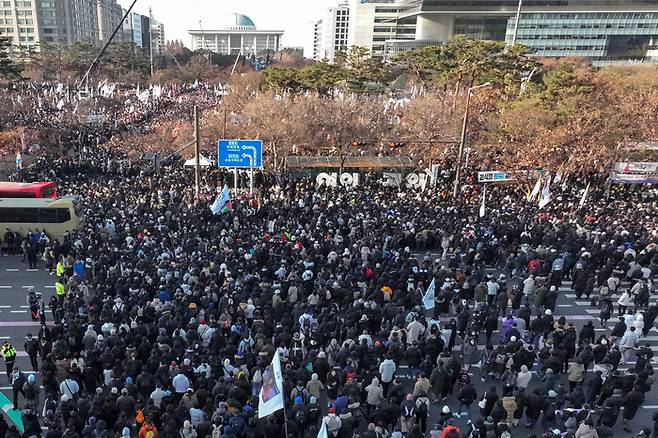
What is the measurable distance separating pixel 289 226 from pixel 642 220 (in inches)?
571

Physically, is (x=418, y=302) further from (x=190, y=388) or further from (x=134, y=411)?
(x=134, y=411)

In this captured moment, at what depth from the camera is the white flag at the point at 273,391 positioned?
26.2 feet

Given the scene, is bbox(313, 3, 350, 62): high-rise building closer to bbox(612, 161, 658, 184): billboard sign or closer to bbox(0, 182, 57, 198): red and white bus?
bbox(612, 161, 658, 184): billboard sign

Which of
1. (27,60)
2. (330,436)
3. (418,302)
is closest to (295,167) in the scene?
(418,302)

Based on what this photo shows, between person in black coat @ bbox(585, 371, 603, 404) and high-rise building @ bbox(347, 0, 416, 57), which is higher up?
high-rise building @ bbox(347, 0, 416, 57)

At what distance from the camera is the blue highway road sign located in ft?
79.7

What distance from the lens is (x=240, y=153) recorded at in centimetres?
2445

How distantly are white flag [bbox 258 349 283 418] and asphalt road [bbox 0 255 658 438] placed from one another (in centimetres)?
408

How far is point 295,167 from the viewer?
97.7 ft

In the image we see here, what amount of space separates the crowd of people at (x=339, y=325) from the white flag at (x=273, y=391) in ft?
2.48

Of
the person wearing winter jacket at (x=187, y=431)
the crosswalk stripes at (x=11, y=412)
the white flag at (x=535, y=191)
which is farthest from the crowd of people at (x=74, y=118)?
the person wearing winter jacket at (x=187, y=431)

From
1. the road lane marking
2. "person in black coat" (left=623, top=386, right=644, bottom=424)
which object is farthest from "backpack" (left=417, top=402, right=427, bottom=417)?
the road lane marking

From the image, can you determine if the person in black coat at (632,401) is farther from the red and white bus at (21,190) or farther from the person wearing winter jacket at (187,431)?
the red and white bus at (21,190)

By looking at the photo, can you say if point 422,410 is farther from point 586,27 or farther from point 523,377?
point 586,27
